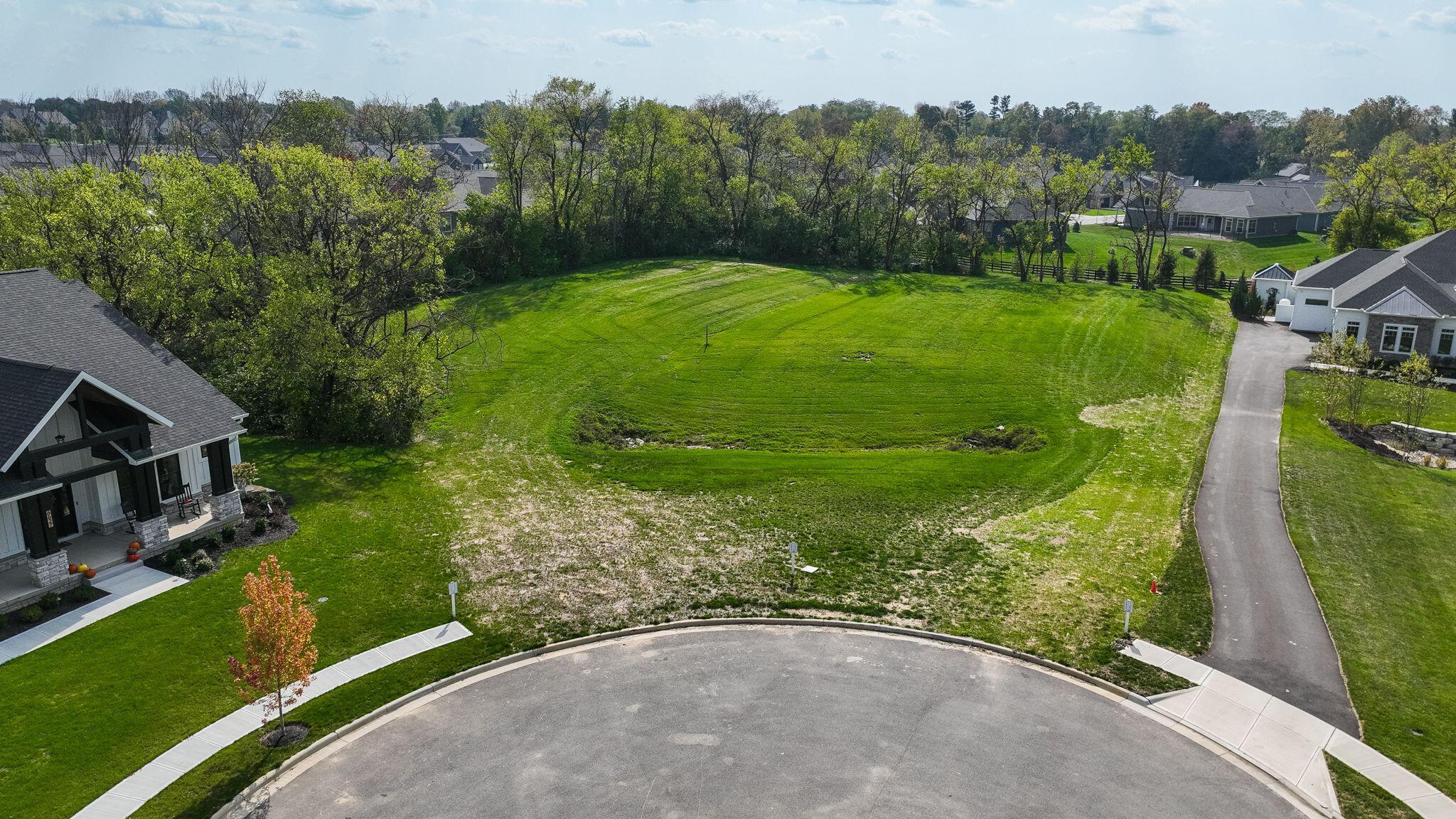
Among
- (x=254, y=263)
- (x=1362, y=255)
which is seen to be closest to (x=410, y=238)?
(x=254, y=263)

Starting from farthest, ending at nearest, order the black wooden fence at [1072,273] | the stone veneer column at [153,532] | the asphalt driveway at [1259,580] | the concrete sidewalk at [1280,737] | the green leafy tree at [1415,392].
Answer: the black wooden fence at [1072,273] < the green leafy tree at [1415,392] < the stone veneer column at [153,532] < the asphalt driveway at [1259,580] < the concrete sidewalk at [1280,737]

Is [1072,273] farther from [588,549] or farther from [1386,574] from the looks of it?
[588,549]

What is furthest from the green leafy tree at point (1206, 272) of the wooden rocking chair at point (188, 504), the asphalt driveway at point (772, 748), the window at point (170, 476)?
the window at point (170, 476)

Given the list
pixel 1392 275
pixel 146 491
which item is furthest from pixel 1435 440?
pixel 146 491

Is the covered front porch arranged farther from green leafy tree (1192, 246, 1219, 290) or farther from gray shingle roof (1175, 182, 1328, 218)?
gray shingle roof (1175, 182, 1328, 218)

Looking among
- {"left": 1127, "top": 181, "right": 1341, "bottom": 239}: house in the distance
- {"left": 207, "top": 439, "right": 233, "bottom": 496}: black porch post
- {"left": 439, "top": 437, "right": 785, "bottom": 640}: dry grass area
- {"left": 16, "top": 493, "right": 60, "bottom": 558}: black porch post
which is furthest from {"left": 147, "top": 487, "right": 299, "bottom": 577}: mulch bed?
{"left": 1127, "top": 181, "right": 1341, "bottom": 239}: house in the distance

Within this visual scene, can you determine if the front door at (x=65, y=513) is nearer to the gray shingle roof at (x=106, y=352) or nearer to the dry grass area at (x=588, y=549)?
the gray shingle roof at (x=106, y=352)

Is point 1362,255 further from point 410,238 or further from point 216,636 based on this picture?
point 216,636
